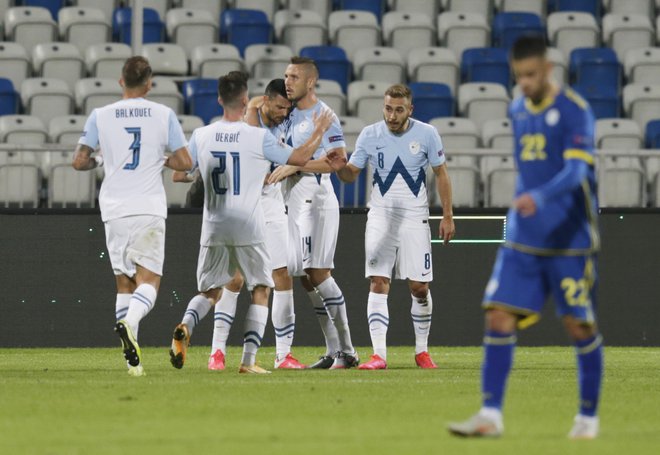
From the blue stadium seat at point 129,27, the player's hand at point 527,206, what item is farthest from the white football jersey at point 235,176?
the blue stadium seat at point 129,27

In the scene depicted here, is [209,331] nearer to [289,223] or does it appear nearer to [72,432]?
[289,223]

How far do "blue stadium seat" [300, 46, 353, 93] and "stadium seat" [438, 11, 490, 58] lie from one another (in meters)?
1.67

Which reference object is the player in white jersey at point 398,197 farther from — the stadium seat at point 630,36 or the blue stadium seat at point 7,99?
the stadium seat at point 630,36

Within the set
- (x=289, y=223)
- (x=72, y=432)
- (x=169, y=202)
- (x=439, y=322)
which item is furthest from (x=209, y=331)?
(x=72, y=432)

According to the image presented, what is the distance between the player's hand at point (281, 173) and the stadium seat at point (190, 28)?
25.2ft

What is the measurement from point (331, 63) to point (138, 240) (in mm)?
8594

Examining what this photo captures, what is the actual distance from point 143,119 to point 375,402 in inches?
122

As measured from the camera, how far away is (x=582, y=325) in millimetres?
6980

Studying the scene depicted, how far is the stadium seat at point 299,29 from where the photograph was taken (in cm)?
1956

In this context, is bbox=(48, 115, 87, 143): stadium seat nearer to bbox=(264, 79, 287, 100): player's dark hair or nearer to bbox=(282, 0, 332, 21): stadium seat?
bbox=(282, 0, 332, 21): stadium seat

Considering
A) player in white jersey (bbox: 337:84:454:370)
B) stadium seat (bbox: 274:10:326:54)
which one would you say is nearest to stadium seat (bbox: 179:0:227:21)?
stadium seat (bbox: 274:10:326:54)

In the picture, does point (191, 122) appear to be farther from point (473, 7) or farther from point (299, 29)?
point (473, 7)

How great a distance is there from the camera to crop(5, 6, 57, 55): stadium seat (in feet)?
63.4

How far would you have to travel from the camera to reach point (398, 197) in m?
12.7
